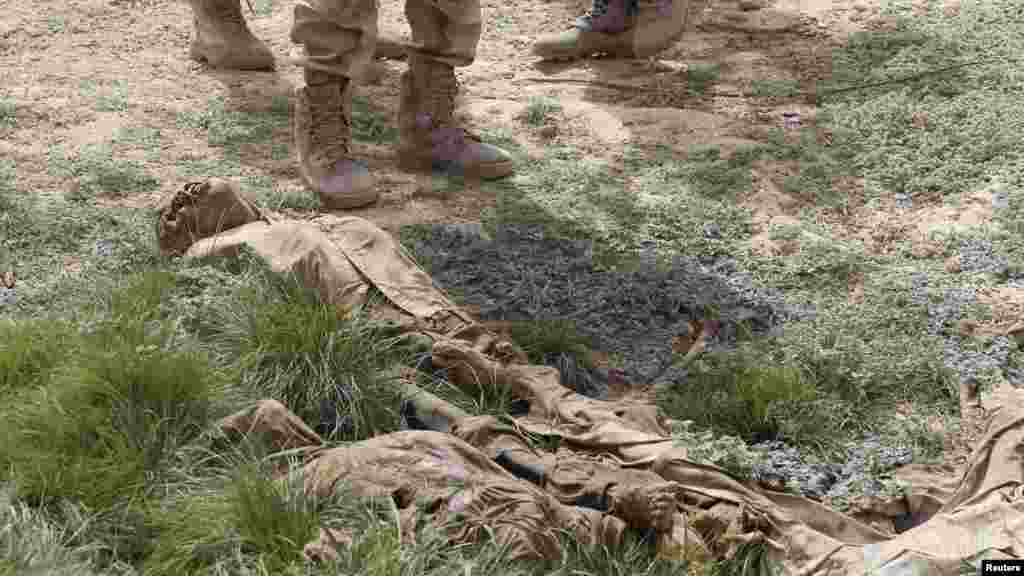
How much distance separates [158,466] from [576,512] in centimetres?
102

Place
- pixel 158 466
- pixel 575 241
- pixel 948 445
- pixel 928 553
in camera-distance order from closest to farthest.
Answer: pixel 928 553 → pixel 158 466 → pixel 948 445 → pixel 575 241

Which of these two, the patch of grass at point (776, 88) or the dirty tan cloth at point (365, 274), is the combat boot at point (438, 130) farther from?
the patch of grass at point (776, 88)

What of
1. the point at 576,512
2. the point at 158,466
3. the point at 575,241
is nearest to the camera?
the point at 576,512

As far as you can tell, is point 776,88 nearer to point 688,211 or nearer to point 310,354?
point 688,211

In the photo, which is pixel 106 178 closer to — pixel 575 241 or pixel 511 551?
pixel 575 241

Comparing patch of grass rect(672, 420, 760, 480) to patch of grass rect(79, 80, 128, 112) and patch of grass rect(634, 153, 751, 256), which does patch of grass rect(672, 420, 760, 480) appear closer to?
patch of grass rect(634, 153, 751, 256)

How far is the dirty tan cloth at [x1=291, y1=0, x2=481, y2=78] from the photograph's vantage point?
14.0 feet

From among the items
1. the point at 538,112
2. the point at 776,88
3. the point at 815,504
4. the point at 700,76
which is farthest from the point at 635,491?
the point at 700,76

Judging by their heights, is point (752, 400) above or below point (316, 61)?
below

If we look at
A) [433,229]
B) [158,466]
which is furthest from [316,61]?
[158,466]

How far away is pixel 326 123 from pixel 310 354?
1.66 meters

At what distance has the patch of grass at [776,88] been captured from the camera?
5.47m

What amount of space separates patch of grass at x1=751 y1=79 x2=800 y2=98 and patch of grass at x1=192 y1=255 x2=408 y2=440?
2964 millimetres

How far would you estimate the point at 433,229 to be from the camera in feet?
14.0
